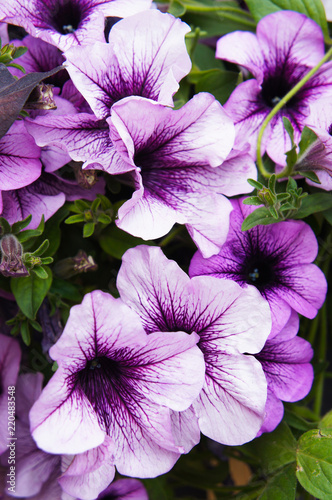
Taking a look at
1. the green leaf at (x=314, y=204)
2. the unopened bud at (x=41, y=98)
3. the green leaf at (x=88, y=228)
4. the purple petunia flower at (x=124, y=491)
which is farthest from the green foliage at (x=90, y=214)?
the purple petunia flower at (x=124, y=491)

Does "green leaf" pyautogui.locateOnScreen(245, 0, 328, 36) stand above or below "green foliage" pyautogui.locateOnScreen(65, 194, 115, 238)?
above

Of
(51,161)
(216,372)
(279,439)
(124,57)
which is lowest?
(279,439)

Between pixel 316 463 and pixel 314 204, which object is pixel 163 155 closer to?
pixel 314 204

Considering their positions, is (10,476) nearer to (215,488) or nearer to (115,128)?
(215,488)

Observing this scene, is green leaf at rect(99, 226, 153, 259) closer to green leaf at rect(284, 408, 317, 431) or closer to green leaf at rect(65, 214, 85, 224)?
green leaf at rect(65, 214, 85, 224)

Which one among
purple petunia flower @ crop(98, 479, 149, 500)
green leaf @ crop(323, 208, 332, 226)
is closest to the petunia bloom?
green leaf @ crop(323, 208, 332, 226)

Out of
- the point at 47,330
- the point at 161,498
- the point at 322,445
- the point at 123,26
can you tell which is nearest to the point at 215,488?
the point at 161,498
